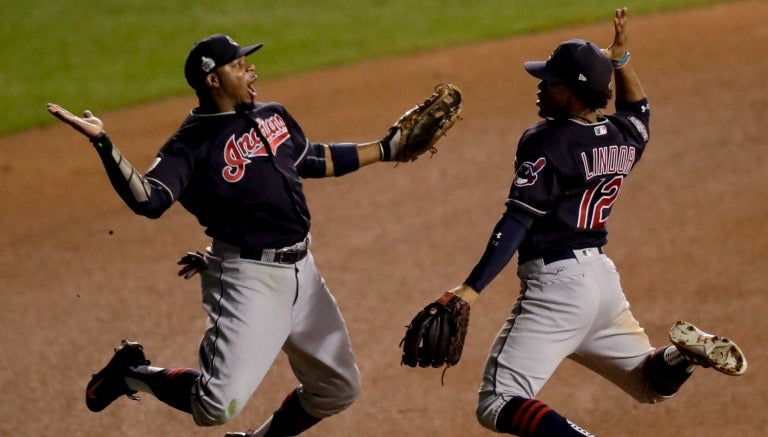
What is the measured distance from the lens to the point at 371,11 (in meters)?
15.1

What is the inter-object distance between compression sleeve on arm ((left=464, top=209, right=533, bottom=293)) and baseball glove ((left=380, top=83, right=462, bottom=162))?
3.60 feet

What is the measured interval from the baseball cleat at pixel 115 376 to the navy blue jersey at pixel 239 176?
88cm

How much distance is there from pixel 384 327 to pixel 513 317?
230 centimetres

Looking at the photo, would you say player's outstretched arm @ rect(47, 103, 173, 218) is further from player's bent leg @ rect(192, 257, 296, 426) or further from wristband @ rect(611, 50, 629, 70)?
wristband @ rect(611, 50, 629, 70)

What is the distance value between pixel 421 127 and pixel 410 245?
270 cm

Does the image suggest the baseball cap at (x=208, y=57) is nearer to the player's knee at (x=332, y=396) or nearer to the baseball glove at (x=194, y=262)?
the baseball glove at (x=194, y=262)

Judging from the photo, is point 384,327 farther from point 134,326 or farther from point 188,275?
point 188,275

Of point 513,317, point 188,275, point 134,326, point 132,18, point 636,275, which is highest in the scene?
point 513,317

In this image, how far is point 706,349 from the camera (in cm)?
475

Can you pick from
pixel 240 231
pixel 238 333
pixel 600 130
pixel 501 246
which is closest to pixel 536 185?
pixel 501 246

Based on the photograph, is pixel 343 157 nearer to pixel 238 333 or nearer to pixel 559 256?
pixel 238 333

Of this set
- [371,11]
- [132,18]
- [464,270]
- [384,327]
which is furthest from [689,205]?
[132,18]

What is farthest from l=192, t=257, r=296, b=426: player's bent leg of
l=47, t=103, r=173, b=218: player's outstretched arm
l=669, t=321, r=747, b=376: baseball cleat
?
l=669, t=321, r=747, b=376: baseball cleat

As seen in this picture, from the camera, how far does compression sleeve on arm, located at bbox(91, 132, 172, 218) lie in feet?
14.9
